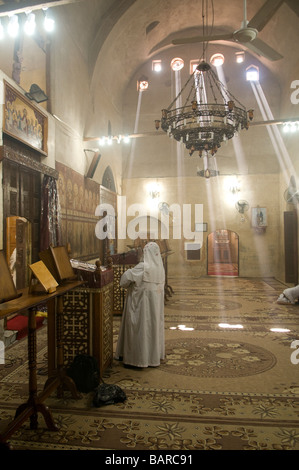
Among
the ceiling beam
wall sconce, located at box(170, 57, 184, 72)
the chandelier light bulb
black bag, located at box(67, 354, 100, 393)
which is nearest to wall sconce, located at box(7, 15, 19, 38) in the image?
the ceiling beam

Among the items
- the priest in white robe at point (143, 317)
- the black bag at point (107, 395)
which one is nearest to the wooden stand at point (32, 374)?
the black bag at point (107, 395)

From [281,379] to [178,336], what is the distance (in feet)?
6.93

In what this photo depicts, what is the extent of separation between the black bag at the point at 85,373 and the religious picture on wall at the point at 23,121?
3.98 meters

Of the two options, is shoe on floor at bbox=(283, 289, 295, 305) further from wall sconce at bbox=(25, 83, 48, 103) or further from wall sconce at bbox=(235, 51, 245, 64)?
wall sconce at bbox=(235, 51, 245, 64)

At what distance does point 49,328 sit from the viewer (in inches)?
160

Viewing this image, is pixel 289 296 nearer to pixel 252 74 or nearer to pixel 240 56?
pixel 252 74

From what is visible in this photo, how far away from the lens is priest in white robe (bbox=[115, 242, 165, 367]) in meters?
4.55

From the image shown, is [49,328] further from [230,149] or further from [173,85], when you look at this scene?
[173,85]

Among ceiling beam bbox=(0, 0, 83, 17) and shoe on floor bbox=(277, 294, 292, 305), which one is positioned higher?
ceiling beam bbox=(0, 0, 83, 17)

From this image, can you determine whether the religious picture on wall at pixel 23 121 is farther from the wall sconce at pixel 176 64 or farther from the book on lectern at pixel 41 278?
the wall sconce at pixel 176 64

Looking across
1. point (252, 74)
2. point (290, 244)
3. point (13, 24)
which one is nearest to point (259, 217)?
point (290, 244)

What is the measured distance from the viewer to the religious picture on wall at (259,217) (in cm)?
1440

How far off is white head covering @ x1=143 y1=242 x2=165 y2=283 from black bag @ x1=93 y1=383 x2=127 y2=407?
141 cm
